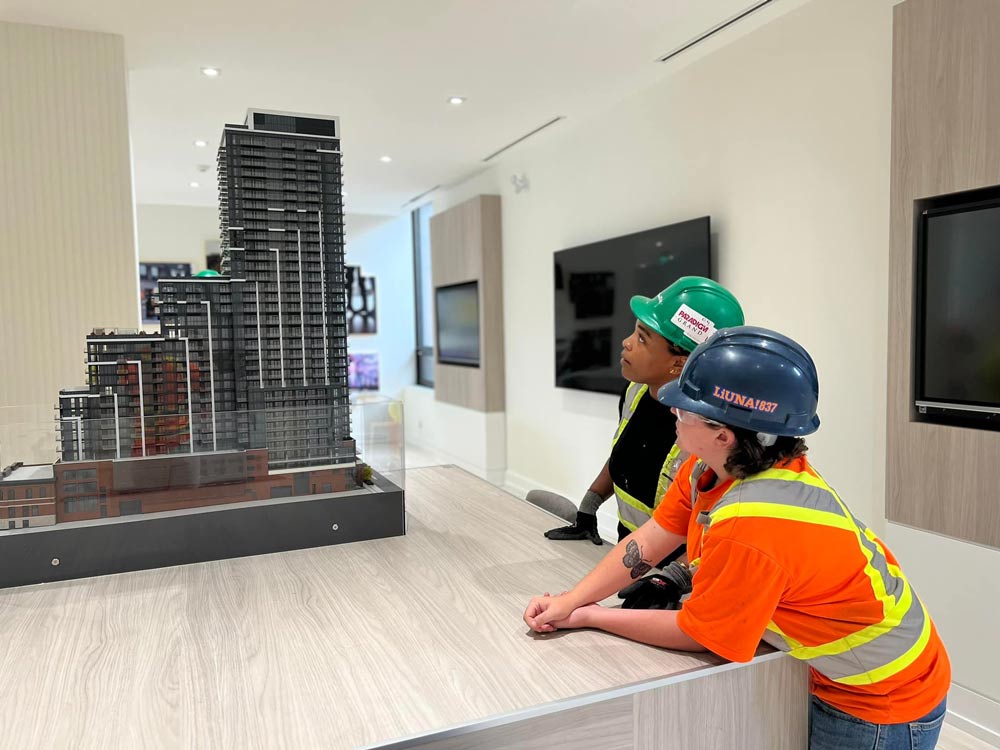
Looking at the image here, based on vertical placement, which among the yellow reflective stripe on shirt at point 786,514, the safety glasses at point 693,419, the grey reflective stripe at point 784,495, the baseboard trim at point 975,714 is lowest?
the baseboard trim at point 975,714

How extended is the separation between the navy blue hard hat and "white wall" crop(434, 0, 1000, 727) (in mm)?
1627

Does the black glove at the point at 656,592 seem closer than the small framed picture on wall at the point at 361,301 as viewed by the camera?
Yes

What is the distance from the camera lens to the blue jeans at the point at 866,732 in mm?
1096

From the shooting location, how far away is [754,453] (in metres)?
1.08

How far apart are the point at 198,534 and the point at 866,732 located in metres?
1.43

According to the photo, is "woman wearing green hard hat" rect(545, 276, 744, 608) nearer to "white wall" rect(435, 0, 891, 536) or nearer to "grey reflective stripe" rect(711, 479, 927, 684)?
"grey reflective stripe" rect(711, 479, 927, 684)

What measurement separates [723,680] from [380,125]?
14.2 feet

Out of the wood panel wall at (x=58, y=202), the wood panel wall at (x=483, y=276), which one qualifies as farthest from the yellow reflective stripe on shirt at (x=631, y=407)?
the wood panel wall at (x=483, y=276)

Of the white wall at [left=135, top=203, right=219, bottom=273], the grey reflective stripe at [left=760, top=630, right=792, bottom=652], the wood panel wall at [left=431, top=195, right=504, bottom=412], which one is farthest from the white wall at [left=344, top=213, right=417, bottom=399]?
the grey reflective stripe at [left=760, top=630, right=792, bottom=652]

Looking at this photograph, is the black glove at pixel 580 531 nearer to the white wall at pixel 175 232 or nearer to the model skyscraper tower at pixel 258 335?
the model skyscraper tower at pixel 258 335

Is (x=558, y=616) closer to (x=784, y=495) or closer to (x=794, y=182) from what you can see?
(x=784, y=495)

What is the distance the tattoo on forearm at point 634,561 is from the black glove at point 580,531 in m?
0.44

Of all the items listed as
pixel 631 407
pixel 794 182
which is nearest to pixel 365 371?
pixel 794 182

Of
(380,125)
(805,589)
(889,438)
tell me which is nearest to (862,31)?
(889,438)
